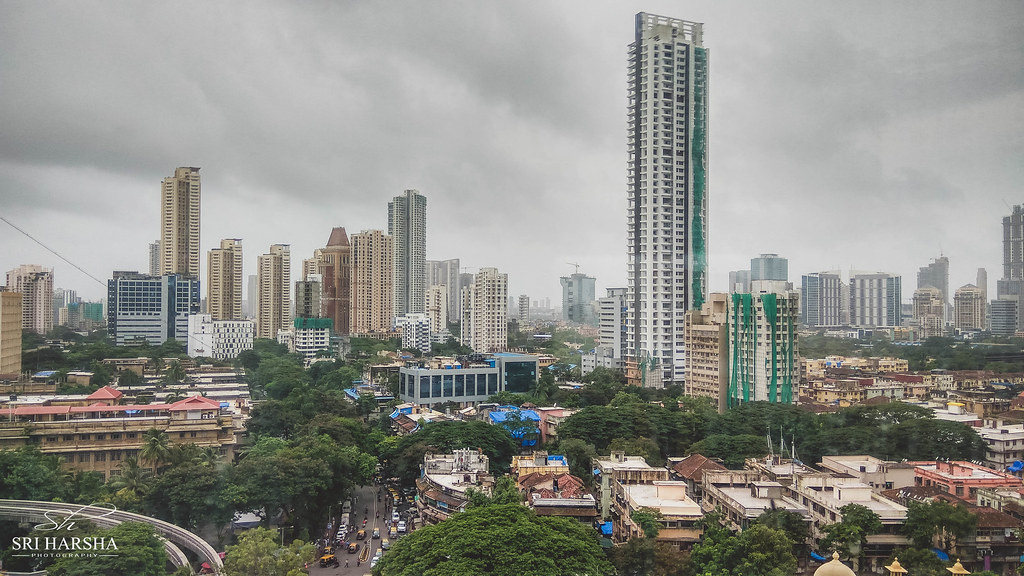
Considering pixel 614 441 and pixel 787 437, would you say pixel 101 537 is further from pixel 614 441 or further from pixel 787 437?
pixel 787 437

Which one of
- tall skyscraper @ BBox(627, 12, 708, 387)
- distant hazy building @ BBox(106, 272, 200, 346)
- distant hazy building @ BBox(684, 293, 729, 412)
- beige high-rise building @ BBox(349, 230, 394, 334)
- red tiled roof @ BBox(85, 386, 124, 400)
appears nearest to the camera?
red tiled roof @ BBox(85, 386, 124, 400)

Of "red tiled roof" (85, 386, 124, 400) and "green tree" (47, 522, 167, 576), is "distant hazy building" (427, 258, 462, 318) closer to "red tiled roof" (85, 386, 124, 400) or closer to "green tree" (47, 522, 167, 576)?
"red tiled roof" (85, 386, 124, 400)

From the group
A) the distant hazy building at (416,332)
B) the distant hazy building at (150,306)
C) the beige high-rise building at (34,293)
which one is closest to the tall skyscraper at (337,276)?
the distant hazy building at (416,332)

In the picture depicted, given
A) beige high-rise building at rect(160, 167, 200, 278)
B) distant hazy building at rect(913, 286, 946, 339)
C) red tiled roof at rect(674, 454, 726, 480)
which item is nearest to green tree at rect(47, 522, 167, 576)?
red tiled roof at rect(674, 454, 726, 480)

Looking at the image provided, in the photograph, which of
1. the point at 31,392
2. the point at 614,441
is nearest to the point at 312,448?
the point at 614,441

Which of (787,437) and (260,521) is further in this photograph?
(787,437)

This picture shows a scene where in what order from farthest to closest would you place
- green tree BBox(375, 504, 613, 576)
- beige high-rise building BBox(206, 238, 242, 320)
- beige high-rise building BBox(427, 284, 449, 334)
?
1. beige high-rise building BBox(427, 284, 449, 334)
2. beige high-rise building BBox(206, 238, 242, 320)
3. green tree BBox(375, 504, 613, 576)

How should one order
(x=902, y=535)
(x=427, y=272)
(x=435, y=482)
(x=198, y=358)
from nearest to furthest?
(x=902, y=535)
(x=435, y=482)
(x=198, y=358)
(x=427, y=272)
